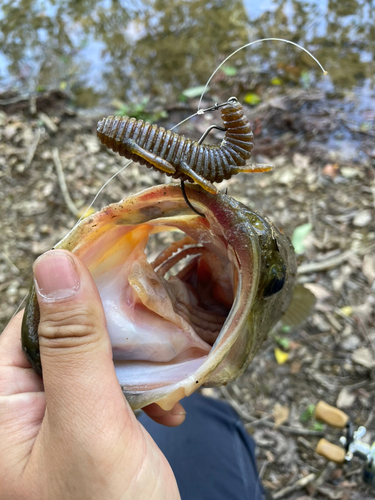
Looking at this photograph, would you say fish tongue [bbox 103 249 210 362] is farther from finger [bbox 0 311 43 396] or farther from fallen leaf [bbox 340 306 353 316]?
fallen leaf [bbox 340 306 353 316]

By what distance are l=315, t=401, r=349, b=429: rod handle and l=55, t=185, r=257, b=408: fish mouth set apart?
2214 millimetres

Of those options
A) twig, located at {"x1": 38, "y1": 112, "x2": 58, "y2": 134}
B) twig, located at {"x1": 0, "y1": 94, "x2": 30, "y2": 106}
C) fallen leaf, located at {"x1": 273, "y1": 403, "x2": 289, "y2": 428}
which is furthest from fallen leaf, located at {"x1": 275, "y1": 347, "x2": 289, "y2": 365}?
twig, located at {"x1": 0, "y1": 94, "x2": 30, "y2": 106}

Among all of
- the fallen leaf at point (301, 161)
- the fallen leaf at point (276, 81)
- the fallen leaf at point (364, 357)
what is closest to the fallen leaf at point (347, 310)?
the fallen leaf at point (364, 357)

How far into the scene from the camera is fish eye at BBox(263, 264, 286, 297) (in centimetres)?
143

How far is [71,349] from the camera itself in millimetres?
1322

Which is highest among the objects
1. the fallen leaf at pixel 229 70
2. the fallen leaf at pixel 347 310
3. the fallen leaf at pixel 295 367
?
the fallen leaf at pixel 229 70

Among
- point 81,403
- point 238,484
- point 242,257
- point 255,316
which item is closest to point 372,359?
point 238,484

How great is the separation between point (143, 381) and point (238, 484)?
163 cm

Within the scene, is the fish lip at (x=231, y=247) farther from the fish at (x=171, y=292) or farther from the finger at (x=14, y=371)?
the finger at (x=14, y=371)

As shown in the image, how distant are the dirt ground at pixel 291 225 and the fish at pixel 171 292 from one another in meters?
1.43

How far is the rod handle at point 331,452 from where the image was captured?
3.13 metres

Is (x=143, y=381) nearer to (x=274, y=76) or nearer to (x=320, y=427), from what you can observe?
(x=320, y=427)

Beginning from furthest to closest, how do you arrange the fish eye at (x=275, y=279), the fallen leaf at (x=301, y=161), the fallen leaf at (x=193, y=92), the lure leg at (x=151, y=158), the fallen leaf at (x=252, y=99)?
the fallen leaf at (x=193, y=92) → the fallen leaf at (x=252, y=99) → the fallen leaf at (x=301, y=161) → the fish eye at (x=275, y=279) → the lure leg at (x=151, y=158)

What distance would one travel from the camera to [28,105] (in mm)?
5055
